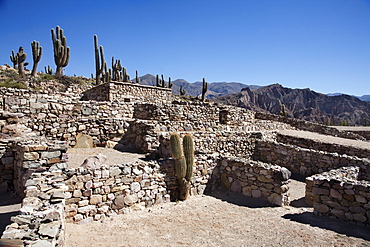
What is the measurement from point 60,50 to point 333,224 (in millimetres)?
27075

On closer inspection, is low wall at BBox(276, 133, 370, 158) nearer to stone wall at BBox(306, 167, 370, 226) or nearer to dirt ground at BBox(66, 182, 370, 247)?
stone wall at BBox(306, 167, 370, 226)

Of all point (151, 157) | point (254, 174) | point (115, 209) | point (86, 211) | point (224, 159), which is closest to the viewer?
point (86, 211)

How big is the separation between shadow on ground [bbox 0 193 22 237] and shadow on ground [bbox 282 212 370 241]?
644cm

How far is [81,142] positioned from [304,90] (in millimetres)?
99180

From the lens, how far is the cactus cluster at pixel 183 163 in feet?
23.7

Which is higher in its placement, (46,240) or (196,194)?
(46,240)

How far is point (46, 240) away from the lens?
3109 mm

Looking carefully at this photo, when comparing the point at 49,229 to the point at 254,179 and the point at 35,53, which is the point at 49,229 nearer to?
the point at 254,179

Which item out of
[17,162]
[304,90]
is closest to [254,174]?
[17,162]

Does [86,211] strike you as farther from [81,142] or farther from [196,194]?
[81,142]

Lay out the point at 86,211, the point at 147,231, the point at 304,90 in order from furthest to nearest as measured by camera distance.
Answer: the point at 304,90 < the point at 86,211 < the point at 147,231

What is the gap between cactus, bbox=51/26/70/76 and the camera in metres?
24.4

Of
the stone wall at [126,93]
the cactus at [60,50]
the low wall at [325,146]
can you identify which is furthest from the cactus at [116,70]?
the low wall at [325,146]

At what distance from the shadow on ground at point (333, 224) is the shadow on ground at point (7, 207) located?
6444mm
